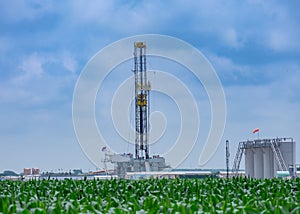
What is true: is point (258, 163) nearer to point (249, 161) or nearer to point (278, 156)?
point (249, 161)

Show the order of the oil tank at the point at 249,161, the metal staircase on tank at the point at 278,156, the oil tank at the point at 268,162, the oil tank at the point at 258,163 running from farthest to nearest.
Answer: the oil tank at the point at 249,161
the oil tank at the point at 258,163
the oil tank at the point at 268,162
the metal staircase on tank at the point at 278,156

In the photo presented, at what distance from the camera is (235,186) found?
12.3 m

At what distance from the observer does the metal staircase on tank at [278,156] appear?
111 ft

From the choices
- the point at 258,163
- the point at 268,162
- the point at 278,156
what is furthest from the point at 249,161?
the point at 278,156

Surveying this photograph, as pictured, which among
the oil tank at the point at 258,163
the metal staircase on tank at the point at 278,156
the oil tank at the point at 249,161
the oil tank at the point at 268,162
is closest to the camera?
the metal staircase on tank at the point at 278,156

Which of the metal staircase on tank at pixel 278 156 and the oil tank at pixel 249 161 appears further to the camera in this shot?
the oil tank at pixel 249 161

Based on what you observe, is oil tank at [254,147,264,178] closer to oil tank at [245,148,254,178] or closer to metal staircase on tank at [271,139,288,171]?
oil tank at [245,148,254,178]

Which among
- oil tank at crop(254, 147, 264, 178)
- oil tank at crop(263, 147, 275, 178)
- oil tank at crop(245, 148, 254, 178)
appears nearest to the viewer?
oil tank at crop(263, 147, 275, 178)

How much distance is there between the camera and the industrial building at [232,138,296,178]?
3438 cm

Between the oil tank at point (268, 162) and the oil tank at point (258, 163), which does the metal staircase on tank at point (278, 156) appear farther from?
the oil tank at point (258, 163)

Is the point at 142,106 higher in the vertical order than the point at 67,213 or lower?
higher

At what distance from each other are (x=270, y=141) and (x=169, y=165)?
58.5 ft

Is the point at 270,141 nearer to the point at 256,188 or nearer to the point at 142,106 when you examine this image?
the point at 142,106

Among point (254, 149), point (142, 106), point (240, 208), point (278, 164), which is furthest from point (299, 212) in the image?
point (142, 106)
